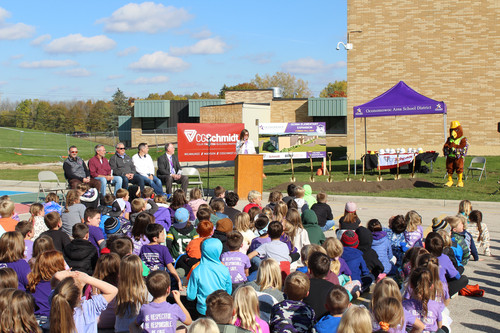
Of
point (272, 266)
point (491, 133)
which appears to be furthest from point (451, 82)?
point (272, 266)

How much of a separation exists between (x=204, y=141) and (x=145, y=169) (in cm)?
767

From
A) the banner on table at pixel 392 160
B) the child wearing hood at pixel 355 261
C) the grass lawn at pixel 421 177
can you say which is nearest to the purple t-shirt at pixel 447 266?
the child wearing hood at pixel 355 261

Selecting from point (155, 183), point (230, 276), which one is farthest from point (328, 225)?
point (155, 183)

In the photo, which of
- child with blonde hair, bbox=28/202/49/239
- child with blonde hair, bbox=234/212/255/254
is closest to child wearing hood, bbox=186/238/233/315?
child with blonde hair, bbox=234/212/255/254

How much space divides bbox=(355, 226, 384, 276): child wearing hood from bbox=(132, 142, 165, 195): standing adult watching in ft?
25.5

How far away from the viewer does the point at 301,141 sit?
22.7 metres

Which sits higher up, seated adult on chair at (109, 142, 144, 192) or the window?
the window

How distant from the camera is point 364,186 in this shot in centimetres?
1777

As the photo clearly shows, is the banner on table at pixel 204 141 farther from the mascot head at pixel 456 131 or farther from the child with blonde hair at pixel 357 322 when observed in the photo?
the child with blonde hair at pixel 357 322

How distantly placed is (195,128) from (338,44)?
12207mm

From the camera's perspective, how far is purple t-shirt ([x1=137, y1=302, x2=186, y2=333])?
4.77m

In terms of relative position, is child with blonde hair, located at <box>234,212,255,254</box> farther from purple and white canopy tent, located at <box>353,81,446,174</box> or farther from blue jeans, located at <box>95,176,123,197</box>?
purple and white canopy tent, located at <box>353,81,446,174</box>

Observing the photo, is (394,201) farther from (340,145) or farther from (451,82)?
(340,145)

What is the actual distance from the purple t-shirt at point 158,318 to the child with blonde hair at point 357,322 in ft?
5.47
